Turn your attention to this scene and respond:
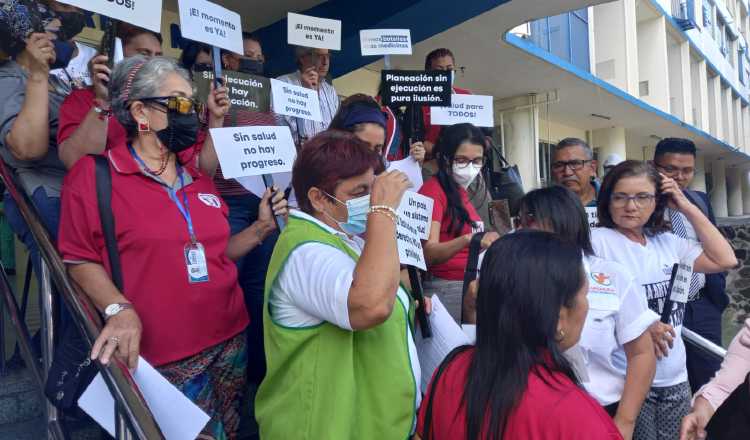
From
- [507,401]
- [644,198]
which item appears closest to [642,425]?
[644,198]

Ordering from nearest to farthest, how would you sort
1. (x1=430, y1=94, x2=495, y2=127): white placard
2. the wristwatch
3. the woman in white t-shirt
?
the wristwatch < the woman in white t-shirt < (x1=430, y1=94, x2=495, y2=127): white placard

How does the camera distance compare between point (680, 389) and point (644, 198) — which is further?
point (644, 198)

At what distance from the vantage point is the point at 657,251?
275cm

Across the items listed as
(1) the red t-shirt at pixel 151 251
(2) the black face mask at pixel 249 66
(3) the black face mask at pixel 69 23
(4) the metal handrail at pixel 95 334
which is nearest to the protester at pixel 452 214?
(1) the red t-shirt at pixel 151 251

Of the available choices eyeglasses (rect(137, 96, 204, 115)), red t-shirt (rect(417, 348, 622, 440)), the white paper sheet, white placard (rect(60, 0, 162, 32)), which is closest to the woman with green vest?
red t-shirt (rect(417, 348, 622, 440))

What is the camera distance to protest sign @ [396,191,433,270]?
90.7 inches

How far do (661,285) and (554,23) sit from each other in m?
9.50

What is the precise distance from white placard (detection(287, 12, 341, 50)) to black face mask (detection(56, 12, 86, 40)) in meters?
1.20

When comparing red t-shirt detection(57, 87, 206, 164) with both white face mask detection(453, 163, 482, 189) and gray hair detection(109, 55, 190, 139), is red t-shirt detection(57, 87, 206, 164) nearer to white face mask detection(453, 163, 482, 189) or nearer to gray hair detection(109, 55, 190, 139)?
gray hair detection(109, 55, 190, 139)

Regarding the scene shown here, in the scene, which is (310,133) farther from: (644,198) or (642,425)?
(642,425)

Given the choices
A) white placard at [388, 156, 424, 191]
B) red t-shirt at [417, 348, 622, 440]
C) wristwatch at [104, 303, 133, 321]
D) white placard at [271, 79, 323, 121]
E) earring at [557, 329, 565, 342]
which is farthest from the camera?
white placard at [388, 156, 424, 191]

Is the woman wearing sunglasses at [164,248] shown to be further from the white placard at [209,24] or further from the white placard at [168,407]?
the white placard at [209,24]

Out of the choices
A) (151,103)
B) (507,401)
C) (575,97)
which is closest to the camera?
(507,401)

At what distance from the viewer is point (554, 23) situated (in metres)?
11.0
